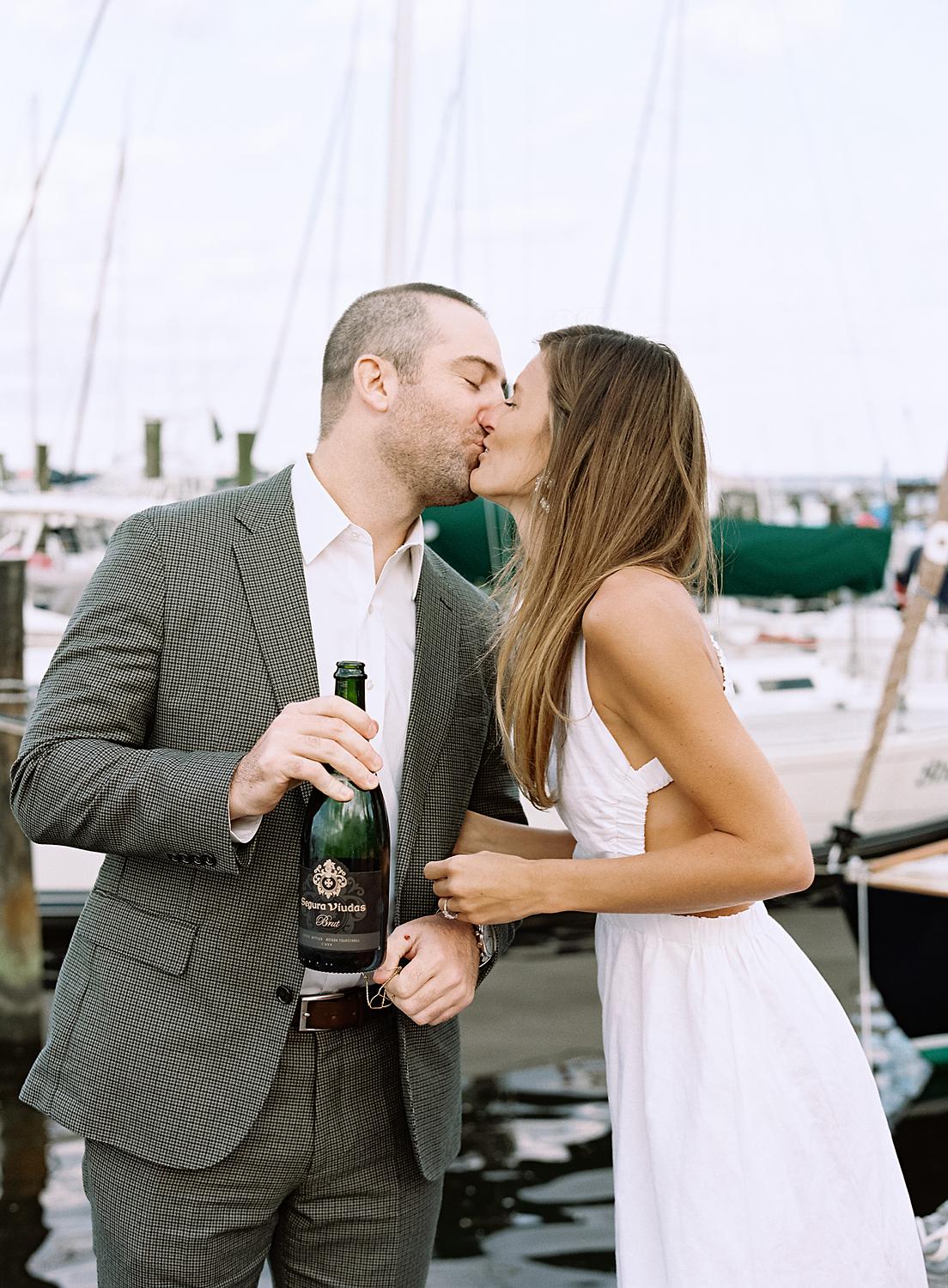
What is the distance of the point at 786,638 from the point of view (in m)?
11.3

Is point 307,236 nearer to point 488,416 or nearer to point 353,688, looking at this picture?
point 488,416

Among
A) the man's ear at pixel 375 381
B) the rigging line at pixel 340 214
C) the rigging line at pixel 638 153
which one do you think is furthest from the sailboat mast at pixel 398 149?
the man's ear at pixel 375 381

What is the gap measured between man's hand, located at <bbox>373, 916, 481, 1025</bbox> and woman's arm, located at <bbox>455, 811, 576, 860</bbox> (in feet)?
1.00

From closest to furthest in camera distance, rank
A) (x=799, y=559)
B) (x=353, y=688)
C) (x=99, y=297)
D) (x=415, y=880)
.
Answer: (x=353, y=688) < (x=415, y=880) < (x=799, y=559) < (x=99, y=297)

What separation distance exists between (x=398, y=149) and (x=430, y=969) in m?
7.20

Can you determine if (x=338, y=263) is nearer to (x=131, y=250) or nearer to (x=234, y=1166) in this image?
(x=131, y=250)

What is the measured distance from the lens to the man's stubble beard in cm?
229

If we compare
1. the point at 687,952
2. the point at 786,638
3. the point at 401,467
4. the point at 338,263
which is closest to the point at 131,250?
the point at 338,263

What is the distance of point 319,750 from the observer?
1700 millimetres

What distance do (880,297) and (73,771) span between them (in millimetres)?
11752

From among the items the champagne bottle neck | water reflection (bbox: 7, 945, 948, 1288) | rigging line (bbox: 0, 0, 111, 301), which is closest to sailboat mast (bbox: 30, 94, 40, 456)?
rigging line (bbox: 0, 0, 111, 301)

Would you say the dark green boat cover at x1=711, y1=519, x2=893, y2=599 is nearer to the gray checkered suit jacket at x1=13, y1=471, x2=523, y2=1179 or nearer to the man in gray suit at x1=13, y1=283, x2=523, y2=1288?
the man in gray suit at x1=13, y1=283, x2=523, y2=1288

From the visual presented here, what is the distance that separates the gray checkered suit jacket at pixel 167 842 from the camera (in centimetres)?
196

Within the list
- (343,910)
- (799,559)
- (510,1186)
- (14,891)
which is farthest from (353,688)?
(799,559)
